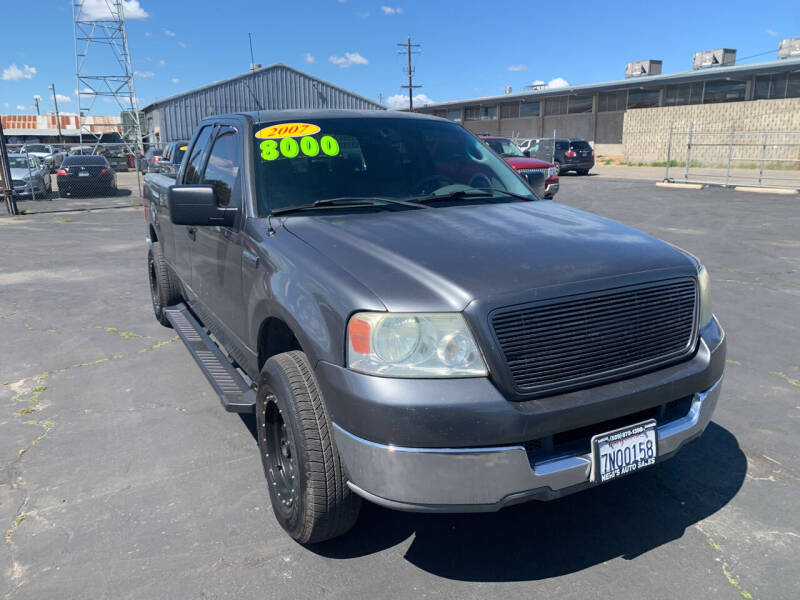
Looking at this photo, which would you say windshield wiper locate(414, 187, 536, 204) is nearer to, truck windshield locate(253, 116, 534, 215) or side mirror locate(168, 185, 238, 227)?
truck windshield locate(253, 116, 534, 215)

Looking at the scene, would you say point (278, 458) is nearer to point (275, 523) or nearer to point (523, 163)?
point (275, 523)

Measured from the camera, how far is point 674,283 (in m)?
2.53

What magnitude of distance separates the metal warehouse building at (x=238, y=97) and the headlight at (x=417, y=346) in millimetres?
40491

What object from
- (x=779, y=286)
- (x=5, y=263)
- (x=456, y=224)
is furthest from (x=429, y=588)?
(x=5, y=263)

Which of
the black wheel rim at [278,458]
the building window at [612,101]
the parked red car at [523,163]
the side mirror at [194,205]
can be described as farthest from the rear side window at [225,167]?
the building window at [612,101]

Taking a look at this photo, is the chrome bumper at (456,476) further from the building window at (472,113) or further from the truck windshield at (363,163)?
the building window at (472,113)

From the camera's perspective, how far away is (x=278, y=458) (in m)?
2.91

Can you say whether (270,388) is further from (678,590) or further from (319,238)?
(678,590)

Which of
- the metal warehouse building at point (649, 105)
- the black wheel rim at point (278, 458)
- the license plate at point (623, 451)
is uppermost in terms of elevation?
the metal warehouse building at point (649, 105)

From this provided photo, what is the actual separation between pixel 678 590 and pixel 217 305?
288cm

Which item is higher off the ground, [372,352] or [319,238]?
[319,238]

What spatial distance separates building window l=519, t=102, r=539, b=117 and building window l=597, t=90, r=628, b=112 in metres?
5.74

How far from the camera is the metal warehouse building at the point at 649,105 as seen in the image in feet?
108

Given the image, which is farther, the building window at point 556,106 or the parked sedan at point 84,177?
the building window at point 556,106
